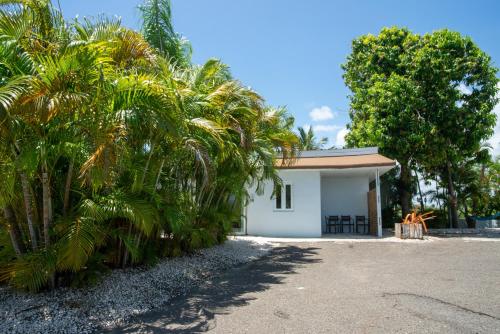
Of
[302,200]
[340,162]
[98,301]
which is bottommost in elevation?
[98,301]

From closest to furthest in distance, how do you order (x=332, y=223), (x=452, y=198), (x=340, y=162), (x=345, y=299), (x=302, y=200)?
(x=345, y=299), (x=340, y=162), (x=302, y=200), (x=332, y=223), (x=452, y=198)

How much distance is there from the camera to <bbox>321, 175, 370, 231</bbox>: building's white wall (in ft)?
63.2

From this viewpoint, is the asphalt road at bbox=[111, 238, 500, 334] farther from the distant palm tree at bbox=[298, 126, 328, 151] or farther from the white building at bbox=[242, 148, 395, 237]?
the distant palm tree at bbox=[298, 126, 328, 151]

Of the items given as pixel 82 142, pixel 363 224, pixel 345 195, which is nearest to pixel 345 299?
pixel 82 142

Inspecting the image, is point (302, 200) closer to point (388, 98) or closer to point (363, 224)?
point (363, 224)

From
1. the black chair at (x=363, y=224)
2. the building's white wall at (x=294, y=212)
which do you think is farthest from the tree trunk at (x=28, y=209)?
the black chair at (x=363, y=224)

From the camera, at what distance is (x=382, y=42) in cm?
2125

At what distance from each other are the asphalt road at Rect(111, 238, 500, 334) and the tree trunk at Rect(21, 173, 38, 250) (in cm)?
207

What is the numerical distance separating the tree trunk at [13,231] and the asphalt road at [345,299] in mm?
2227

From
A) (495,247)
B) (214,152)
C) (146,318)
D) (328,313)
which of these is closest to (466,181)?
(495,247)

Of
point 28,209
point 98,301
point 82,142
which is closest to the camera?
point 82,142

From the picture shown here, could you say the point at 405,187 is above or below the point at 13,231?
above

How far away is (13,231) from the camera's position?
5.86m

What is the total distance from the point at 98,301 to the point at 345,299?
3905 millimetres
